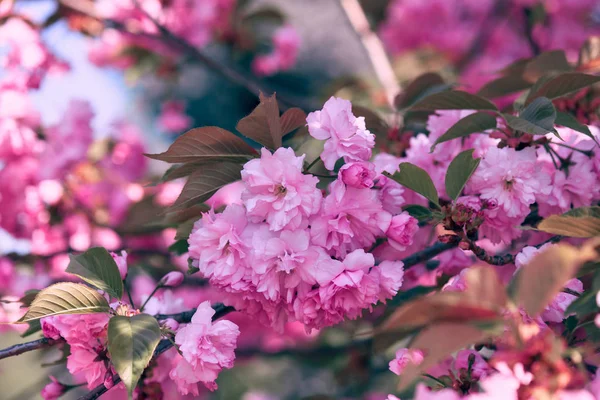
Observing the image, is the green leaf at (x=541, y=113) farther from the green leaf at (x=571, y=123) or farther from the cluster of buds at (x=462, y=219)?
the cluster of buds at (x=462, y=219)

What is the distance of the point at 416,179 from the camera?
0.88m

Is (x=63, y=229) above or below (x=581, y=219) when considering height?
below

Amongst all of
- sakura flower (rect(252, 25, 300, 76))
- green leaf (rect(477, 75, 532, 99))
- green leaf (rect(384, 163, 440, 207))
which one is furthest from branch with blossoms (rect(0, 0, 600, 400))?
sakura flower (rect(252, 25, 300, 76))

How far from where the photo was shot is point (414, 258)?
3.30 feet

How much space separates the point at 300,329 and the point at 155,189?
33.3 inches

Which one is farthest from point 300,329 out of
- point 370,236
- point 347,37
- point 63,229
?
point 347,37

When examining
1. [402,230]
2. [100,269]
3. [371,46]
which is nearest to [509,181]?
[402,230]

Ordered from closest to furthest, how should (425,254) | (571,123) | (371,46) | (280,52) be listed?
(571,123), (425,254), (371,46), (280,52)

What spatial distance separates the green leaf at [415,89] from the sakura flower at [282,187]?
469 mm

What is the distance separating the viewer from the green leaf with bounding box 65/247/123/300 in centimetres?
87

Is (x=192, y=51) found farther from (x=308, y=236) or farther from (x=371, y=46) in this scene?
(x=308, y=236)

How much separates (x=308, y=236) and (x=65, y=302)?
0.35 metres

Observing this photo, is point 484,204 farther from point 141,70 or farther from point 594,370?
point 141,70

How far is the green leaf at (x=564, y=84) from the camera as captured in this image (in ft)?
3.12
